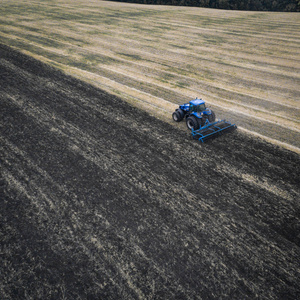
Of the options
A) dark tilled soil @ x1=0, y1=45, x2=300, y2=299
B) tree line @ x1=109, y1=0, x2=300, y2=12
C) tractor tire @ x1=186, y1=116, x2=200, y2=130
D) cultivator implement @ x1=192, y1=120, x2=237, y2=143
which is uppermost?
tree line @ x1=109, y1=0, x2=300, y2=12

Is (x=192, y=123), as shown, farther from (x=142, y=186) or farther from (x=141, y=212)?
(x=141, y=212)

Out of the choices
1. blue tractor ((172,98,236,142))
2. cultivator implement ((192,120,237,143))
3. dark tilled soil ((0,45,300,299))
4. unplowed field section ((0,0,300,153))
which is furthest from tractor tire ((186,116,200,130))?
unplowed field section ((0,0,300,153))

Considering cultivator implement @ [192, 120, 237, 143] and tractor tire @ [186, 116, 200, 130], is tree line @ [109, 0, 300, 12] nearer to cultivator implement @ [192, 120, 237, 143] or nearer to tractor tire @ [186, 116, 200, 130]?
cultivator implement @ [192, 120, 237, 143]

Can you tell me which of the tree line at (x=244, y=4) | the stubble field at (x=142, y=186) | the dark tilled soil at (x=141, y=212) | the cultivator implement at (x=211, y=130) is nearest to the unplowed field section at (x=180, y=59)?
the stubble field at (x=142, y=186)

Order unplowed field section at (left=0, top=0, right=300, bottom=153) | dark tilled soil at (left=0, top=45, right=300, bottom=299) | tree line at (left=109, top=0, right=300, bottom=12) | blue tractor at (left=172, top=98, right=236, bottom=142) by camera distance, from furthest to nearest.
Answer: tree line at (left=109, top=0, right=300, bottom=12)
unplowed field section at (left=0, top=0, right=300, bottom=153)
blue tractor at (left=172, top=98, right=236, bottom=142)
dark tilled soil at (left=0, top=45, right=300, bottom=299)

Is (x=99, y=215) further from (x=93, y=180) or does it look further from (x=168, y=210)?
(x=168, y=210)

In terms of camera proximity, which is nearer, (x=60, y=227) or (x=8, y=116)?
(x=60, y=227)

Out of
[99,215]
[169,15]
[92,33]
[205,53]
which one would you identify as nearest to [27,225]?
[99,215]
